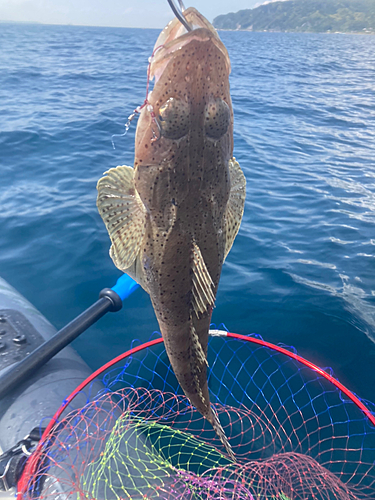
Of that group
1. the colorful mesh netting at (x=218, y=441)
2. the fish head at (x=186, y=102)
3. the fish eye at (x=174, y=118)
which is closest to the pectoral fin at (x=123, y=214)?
the fish head at (x=186, y=102)

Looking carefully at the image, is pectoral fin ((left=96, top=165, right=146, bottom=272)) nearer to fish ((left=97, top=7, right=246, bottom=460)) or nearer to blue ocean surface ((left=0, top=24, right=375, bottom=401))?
fish ((left=97, top=7, right=246, bottom=460))

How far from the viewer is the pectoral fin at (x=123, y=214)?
2592mm

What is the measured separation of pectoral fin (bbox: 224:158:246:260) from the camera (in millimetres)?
2865

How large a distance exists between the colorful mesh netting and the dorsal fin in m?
1.62

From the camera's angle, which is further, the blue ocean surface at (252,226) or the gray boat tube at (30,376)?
the blue ocean surface at (252,226)

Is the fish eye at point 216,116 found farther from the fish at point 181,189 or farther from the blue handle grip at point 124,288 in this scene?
the blue handle grip at point 124,288

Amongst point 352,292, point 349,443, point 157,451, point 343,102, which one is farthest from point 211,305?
point 343,102

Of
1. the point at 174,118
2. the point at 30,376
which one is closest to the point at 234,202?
the point at 174,118

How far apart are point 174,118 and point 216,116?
12.5 inches

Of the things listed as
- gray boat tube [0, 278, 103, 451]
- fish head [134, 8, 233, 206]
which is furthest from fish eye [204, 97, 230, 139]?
gray boat tube [0, 278, 103, 451]

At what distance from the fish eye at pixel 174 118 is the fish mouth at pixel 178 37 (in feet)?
0.75

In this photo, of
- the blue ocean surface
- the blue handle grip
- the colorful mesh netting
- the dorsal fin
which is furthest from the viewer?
the blue ocean surface

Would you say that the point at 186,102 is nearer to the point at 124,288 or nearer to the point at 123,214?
the point at 123,214

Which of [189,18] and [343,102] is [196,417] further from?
[343,102]
